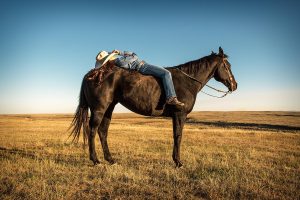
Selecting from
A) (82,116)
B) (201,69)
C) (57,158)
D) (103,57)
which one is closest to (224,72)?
(201,69)

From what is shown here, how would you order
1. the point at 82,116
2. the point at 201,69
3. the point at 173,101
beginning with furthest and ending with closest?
1. the point at 82,116
2. the point at 201,69
3. the point at 173,101

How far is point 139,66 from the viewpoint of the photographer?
8.06 m

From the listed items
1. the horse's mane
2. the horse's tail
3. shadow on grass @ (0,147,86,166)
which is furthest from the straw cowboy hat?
shadow on grass @ (0,147,86,166)

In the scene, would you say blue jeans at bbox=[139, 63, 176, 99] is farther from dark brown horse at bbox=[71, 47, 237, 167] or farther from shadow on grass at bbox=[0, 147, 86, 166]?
shadow on grass at bbox=[0, 147, 86, 166]

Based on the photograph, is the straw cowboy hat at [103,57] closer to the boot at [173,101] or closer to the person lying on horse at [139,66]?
the person lying on horse at [139,66]

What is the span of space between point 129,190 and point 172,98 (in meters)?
3.04

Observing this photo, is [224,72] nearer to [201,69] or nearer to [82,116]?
[201,69]

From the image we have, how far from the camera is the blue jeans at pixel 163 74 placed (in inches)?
295

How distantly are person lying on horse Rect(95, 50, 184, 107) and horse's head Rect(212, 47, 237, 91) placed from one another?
202cm

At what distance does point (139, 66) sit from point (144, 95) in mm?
956

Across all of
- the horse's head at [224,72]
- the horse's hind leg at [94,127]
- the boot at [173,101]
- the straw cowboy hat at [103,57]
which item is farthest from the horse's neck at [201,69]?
the horse's hind leg at [94,127]

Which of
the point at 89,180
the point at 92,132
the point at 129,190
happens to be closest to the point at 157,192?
the point at 129,190

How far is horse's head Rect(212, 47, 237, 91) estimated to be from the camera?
8719mm

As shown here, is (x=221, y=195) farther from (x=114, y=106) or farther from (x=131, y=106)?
(x=114, y=106)
